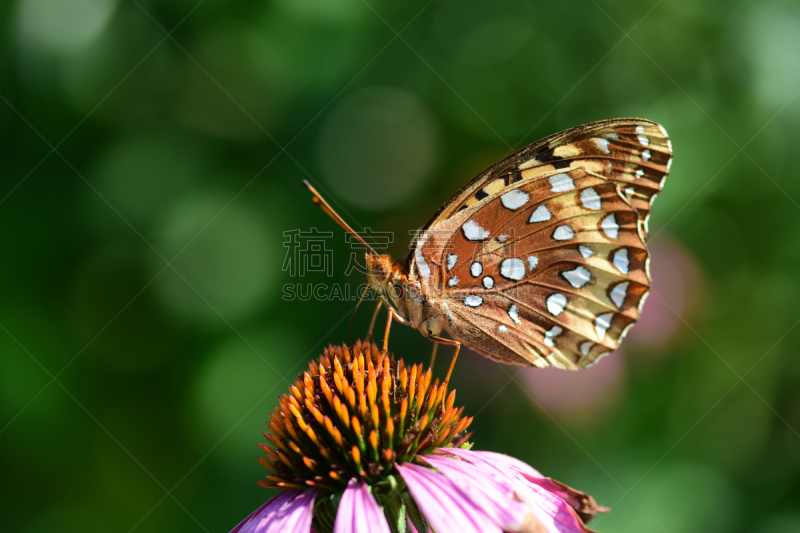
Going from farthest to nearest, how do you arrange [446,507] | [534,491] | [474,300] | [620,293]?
[474,300] < [620,293] < [534,491] < [446,507]

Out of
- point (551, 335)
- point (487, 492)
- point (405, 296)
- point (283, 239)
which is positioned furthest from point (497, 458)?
point (283, 239)

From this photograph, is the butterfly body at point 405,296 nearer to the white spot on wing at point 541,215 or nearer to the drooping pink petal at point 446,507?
the white spot on wing at point 541,215

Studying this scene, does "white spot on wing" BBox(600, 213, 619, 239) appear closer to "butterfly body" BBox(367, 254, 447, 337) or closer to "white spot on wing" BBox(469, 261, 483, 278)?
"white spot on wing" BBox(469, 261, 483, 278)

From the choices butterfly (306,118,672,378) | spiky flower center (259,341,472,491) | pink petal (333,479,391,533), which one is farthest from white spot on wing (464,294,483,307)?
pink petal (333,479,391,533)

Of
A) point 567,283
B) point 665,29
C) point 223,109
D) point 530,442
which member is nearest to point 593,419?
point 530,442

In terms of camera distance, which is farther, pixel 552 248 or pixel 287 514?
pixel 552 248

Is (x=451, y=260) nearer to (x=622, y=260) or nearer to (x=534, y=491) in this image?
(x=622, y=260)

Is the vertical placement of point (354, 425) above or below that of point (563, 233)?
below

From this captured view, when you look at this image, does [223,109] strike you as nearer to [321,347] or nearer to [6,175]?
[6,175]

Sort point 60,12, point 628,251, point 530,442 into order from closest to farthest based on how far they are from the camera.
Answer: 1. point 628,251
2. point 60,12
3. point 530,442
